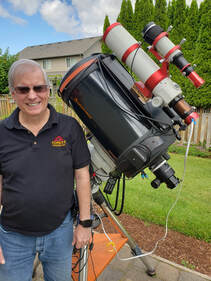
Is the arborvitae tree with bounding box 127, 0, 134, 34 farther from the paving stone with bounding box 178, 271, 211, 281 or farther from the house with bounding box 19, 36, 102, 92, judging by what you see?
the house with bounding box 19, 36, 102, 92

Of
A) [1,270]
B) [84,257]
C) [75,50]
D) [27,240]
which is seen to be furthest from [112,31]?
[75,50]

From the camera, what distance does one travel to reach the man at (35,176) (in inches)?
42.8

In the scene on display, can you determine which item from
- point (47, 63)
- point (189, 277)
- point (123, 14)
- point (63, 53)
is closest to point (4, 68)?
point (123, 14)

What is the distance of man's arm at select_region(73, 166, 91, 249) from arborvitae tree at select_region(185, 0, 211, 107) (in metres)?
6.06

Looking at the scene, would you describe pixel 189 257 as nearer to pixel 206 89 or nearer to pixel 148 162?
pixel 148 162

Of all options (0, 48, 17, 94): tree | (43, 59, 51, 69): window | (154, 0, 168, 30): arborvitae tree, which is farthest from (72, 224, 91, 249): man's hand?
(43, 59, 51, 69): window

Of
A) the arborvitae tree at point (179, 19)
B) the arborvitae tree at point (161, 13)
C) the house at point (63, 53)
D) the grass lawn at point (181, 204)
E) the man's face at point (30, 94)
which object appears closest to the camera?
the man's face at point (30, 94)

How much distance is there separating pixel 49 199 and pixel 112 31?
1.03 m

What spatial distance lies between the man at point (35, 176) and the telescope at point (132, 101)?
0.56ft

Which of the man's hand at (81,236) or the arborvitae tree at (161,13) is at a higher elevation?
the arborvitae tree at (161,13)

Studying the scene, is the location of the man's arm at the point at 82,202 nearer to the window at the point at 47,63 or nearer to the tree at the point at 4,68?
the tree at the point at 4,68

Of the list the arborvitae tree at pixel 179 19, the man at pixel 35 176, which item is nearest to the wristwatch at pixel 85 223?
the man at pixel 35 176

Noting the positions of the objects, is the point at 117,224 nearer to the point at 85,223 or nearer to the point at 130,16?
the point at 85,223

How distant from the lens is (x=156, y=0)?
6.86 metres
